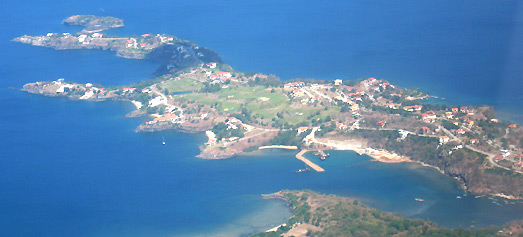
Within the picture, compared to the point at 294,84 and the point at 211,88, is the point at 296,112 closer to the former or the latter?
the point at 294,84

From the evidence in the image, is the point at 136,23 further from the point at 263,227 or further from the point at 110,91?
the point at 263,227

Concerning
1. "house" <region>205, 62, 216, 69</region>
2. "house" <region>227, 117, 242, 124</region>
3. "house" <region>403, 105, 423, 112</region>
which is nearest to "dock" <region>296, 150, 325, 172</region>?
"house" <region>227, 117, 242, 124</region>

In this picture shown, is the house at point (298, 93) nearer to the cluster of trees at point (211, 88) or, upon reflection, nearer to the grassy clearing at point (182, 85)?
the cluster of trees at point (211, 88)

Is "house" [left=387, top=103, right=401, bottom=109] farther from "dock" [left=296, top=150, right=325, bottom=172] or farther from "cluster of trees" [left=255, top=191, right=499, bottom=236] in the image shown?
"cluster of trees" [left=255, top=191, right=499, bottom=236]

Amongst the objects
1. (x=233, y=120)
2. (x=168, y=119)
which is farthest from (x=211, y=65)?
(x=233, y=120)

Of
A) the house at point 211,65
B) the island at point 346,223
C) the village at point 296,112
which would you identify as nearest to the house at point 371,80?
the village at point 296,112

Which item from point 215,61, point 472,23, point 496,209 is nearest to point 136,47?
point 215,61
